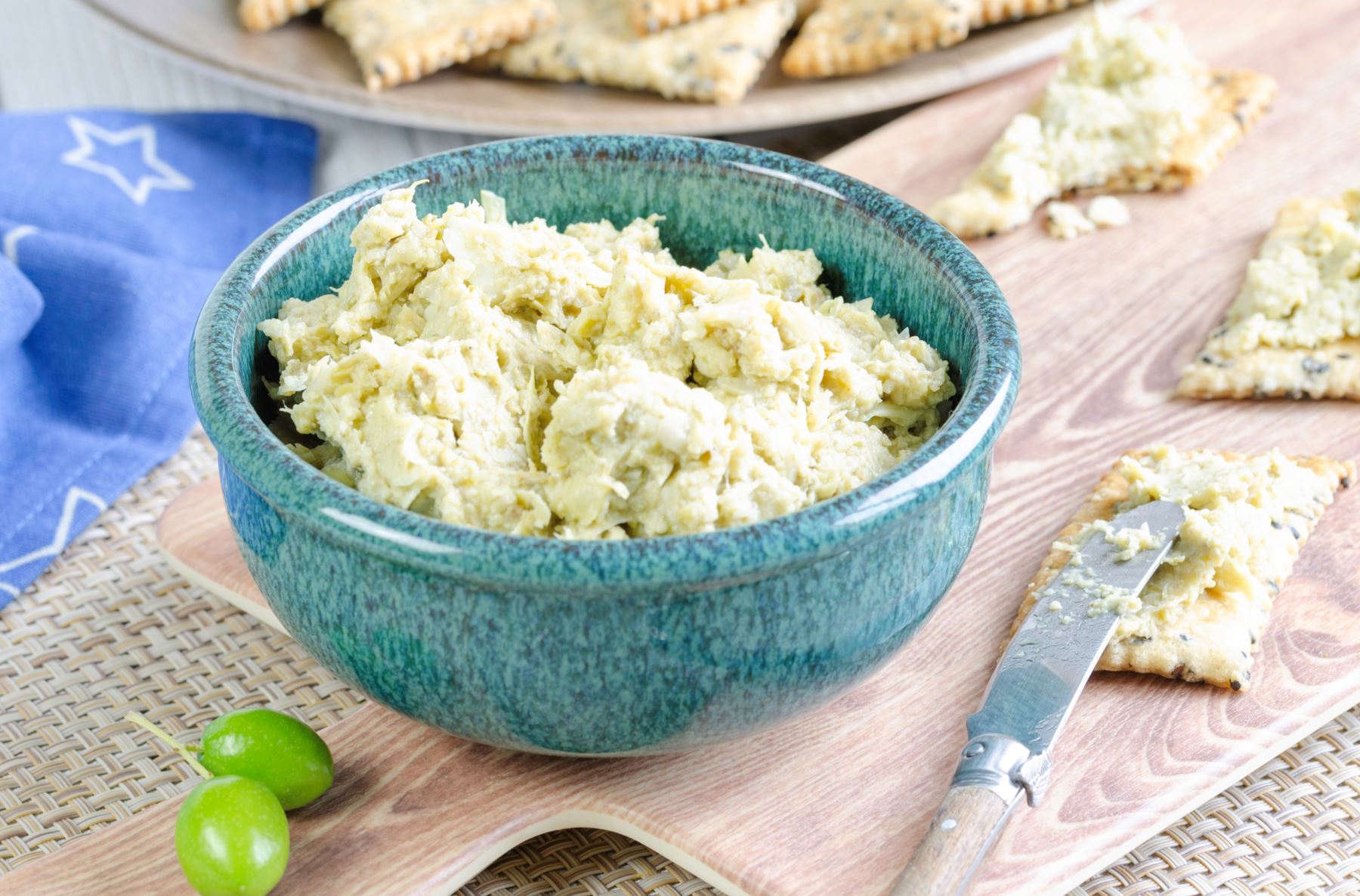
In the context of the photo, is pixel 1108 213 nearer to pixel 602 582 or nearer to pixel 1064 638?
pixel 1064 638

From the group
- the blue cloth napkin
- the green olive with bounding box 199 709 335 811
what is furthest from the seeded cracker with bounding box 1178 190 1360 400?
the blue cloth napkin

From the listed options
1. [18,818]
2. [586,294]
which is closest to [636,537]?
[586,294]

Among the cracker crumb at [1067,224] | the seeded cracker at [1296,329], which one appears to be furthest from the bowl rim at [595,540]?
the cracker crumb at [1067,224]

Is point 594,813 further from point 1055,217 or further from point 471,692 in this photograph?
point 1055,217

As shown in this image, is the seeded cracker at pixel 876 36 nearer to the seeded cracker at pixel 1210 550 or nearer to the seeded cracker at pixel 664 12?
the seeded cracker at pixel 664 12

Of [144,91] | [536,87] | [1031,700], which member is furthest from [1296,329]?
[144,91]
